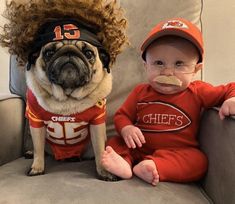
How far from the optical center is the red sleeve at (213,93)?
35.5 inches

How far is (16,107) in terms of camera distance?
1.08 metres

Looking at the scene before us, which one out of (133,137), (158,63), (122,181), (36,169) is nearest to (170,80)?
(158,63)

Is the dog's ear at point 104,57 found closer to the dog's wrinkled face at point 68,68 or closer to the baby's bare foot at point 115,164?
the dog's wrinkled face at point 68,68

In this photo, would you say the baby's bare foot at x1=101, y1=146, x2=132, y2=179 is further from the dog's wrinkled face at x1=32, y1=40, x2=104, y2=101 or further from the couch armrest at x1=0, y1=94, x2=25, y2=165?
the couch armrest at x1=0, y1=94, x2=25, y2=165

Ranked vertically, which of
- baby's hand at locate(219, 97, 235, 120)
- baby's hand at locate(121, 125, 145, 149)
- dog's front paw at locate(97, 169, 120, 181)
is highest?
baby's hand at locate(219, 97, 235, 120)

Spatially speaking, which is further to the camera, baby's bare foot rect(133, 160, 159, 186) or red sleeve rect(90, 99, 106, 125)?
red sleeve rect(90, 99, 106, 125)

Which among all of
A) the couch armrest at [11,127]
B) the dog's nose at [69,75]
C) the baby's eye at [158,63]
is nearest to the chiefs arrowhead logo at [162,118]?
the baby's eye at [158,63]

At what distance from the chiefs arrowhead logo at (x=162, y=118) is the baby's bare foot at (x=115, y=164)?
0.47ft

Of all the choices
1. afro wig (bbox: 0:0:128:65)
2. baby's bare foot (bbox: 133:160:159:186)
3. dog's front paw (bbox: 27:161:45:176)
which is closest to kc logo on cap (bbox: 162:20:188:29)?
afro wig (bbox: 0:0:128:65)

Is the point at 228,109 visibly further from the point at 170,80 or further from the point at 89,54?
the point at 89,54

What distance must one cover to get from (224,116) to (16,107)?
601mm

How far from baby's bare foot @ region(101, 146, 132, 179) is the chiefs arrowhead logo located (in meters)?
0.14

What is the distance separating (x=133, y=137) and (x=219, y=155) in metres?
0.21

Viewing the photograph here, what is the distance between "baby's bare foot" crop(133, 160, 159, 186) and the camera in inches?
31.2
